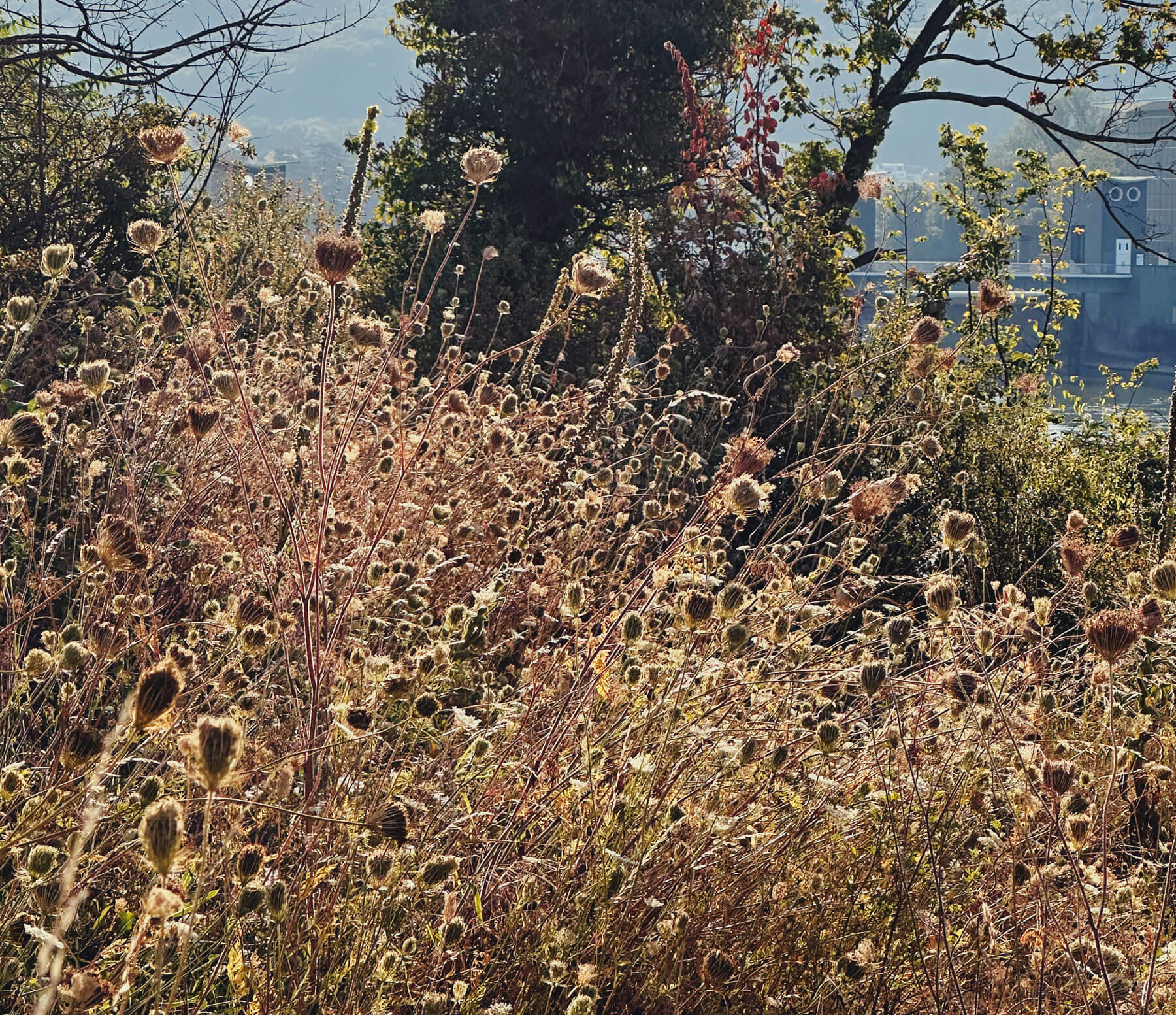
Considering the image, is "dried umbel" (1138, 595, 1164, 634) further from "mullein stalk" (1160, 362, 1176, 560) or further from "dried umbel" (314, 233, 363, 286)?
"mullein stalk" (1160, 362, 1176, 560)

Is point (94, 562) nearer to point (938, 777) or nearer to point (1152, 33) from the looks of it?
point (938, 777)

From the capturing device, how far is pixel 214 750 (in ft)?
3.13

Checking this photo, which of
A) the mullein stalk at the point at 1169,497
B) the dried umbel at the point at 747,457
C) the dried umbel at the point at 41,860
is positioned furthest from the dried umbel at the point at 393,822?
the mullein stalk at the point at 1169,497

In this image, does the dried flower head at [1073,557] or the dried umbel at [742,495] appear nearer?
the dried umbel at [742,495]

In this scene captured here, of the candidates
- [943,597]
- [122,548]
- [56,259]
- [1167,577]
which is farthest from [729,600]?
[56,259]

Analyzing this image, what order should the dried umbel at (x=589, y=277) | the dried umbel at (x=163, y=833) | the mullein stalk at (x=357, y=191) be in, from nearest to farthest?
the dried umbel at (x=163, y=833) < the dried umbel at (x=589, y=277) < the mullein stalk at (x=357, y=191)

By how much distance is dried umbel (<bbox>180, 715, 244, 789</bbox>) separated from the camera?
0.95m

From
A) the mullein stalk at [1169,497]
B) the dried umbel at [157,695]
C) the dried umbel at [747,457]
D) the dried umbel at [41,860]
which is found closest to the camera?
the dried umbel at [157,695]

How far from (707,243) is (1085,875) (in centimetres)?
513

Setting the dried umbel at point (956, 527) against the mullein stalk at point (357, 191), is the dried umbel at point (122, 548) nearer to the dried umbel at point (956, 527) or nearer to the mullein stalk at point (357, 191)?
the dried umbel at point (956, 527)

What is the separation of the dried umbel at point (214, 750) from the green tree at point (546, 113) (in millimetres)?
7308

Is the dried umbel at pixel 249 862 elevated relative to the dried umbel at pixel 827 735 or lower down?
lower down

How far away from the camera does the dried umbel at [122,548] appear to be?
1.63 metres

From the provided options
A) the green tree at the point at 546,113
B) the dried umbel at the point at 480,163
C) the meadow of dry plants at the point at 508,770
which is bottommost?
the meadow of dry plants at the point at 508,770
